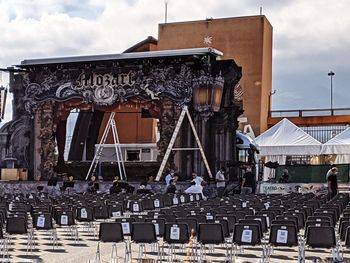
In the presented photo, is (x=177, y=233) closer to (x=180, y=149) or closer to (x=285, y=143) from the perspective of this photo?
(x=180, y=149)

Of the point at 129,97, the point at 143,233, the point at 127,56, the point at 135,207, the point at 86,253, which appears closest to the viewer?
the point at 143,233

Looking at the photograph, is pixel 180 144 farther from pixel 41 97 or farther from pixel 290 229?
pixel 290 229

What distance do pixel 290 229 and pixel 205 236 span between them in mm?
1438

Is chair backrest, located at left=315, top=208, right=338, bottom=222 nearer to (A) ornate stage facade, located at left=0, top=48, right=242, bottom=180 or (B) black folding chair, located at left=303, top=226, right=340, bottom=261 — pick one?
(B) black folding chair, located at left=303, top=226, right=340, bottom=261

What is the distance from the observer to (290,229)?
11312 millimetres

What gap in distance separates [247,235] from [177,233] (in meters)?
1.18

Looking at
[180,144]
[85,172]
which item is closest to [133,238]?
[180,144]

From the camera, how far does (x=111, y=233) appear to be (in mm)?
11820

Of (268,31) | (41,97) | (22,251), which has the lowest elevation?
(22,251)

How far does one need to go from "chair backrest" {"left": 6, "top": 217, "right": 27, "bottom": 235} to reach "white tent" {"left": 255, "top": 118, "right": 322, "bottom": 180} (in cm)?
2571

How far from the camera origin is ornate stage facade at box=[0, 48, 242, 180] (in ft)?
110

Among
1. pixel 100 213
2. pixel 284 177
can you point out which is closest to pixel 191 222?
pixel 100 213

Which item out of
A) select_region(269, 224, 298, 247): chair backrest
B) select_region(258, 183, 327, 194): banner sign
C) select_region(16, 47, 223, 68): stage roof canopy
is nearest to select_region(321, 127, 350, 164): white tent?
select_region(258, 183, 327, 194): banner sign

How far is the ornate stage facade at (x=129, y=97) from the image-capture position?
1316 inches
